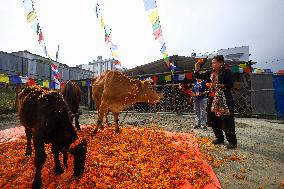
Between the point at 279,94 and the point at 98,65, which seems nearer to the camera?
the point at 279,94

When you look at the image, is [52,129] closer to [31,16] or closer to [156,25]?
[156,25]

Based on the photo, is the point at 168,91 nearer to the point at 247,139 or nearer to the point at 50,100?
the point at 247,139

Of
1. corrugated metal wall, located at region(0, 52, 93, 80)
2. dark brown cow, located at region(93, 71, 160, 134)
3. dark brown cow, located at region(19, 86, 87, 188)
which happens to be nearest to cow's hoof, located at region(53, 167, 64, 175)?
dark brown cow, located at region(19, 86, 87, 188)

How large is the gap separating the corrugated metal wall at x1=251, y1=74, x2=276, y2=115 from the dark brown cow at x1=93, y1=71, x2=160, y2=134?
31.6 ft

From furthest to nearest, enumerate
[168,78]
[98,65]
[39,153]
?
[98,65] < [168,78] < [39,153]

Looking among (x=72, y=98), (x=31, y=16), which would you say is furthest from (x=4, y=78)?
(x=72, y=98)

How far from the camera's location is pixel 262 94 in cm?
1577

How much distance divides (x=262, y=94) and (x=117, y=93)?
11296mm

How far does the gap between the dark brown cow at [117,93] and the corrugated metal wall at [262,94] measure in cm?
964

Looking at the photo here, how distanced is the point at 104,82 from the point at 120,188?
491 cm

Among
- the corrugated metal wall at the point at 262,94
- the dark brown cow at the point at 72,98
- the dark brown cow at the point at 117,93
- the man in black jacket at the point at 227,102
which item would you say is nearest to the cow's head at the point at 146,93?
the dark brown cow at the point at 117,93

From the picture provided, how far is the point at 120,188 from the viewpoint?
13.7 ft

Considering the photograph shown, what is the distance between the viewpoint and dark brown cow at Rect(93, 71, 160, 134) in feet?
27.2

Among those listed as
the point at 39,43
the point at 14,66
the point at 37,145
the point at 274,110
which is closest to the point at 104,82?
the point at 37,145
